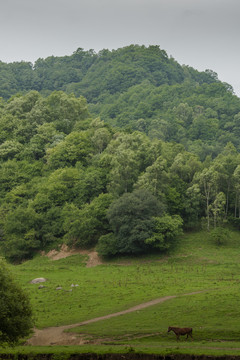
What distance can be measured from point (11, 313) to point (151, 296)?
20.1 metres

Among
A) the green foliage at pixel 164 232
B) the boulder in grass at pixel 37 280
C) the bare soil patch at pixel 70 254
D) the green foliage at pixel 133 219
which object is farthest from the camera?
the bare soil patch at pixel 70 254

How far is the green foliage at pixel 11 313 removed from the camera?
30.5 meters

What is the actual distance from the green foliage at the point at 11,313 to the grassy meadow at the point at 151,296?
1.26 m

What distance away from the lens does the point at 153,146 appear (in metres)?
89.8

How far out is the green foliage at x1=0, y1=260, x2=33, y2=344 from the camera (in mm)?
30516

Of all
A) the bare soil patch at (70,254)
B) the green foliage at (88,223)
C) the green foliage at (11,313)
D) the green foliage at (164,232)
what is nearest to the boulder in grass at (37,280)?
the bare soil patch at (70,254)

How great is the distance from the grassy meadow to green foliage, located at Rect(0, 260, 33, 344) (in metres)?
1.26

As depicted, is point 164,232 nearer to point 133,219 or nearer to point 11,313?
point 133,219

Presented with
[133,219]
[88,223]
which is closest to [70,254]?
[88,223]

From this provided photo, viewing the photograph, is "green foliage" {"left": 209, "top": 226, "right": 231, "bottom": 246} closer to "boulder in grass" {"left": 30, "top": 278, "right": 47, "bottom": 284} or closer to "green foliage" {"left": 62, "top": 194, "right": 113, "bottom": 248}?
"green foliage" {"left": 62, "top": 194, "right": 113, "bottom": 248}

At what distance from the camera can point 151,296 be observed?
156 feet

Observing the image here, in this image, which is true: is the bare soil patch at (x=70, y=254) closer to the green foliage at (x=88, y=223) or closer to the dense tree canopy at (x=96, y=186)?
the green foliage at (x=88, y=223)

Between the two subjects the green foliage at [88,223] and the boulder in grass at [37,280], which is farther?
the green foliage at [88,223]

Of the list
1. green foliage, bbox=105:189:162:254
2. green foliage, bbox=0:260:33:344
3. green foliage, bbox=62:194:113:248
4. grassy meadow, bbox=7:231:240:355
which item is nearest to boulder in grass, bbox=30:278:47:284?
grassy meadow, bbox=7:231:240:355
